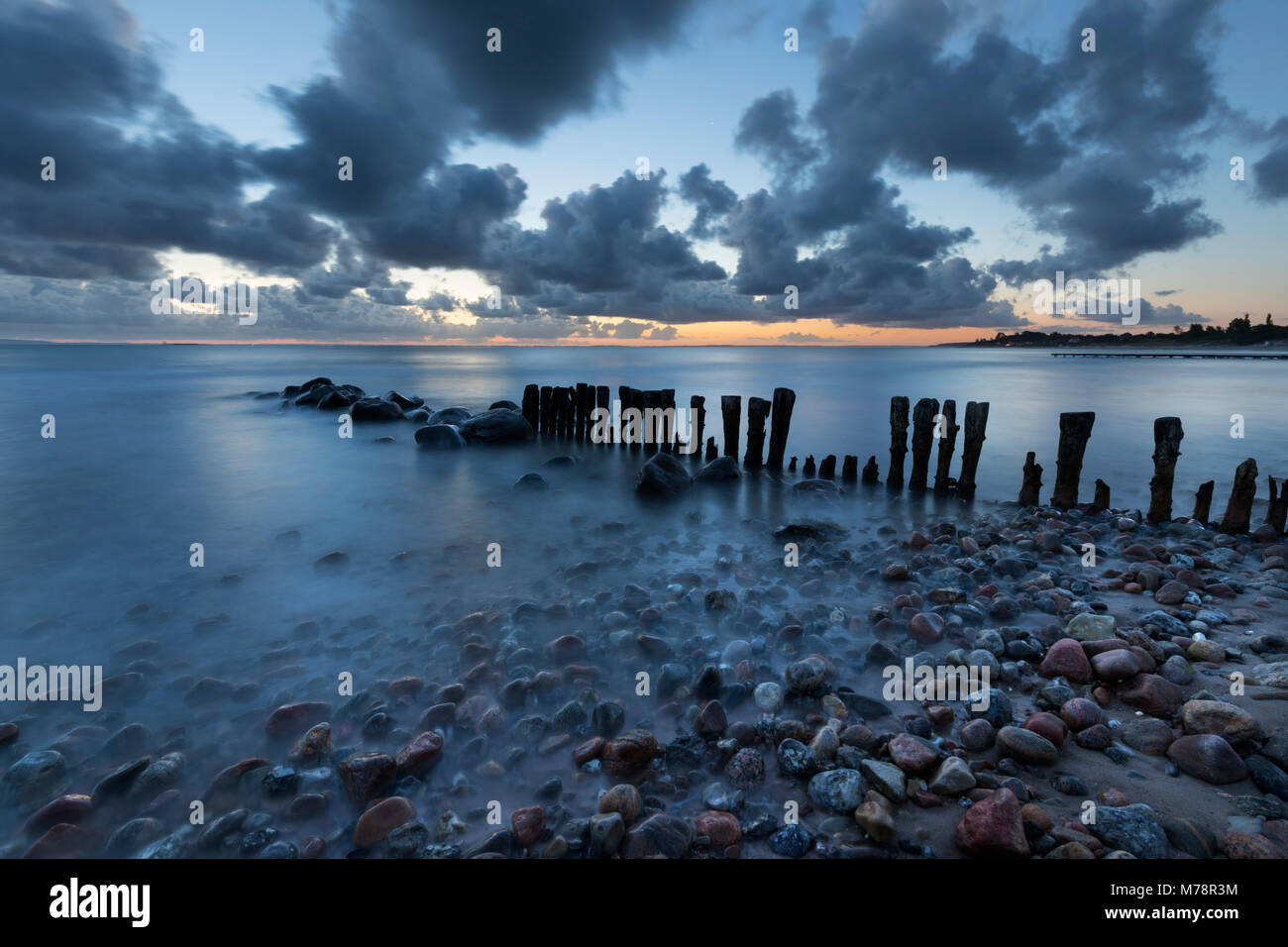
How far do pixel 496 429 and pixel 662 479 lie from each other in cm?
718

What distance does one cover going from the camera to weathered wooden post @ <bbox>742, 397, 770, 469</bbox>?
1234cm

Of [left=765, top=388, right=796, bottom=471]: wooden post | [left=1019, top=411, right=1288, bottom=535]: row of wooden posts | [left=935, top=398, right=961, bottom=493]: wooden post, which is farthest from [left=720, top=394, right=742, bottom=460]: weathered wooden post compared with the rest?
[left=1019, top=411, right=1288, bottom=535]: row of wooden posts

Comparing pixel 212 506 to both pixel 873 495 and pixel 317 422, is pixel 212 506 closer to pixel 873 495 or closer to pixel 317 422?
pixel 317 422

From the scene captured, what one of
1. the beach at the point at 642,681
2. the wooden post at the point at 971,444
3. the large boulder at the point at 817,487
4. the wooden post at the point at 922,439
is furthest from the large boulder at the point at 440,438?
the wooden post at the point at 971,444

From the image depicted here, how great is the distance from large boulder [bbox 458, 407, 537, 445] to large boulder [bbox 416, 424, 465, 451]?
45 cm

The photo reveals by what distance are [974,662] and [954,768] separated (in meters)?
1.44

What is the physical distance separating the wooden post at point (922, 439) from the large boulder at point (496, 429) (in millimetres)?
10432

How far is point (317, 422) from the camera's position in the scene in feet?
65.1

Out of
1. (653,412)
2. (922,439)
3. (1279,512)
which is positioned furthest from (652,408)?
(1279,512)

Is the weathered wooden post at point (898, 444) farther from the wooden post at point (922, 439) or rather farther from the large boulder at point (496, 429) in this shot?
the large boulder at point (496, 429)

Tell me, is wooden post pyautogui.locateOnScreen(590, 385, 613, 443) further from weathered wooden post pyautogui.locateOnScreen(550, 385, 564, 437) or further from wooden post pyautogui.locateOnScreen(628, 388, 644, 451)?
weathered wooden post pyautogui.locateOnScreen(550, 385, 564, 437)

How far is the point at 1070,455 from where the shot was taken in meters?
8.96
